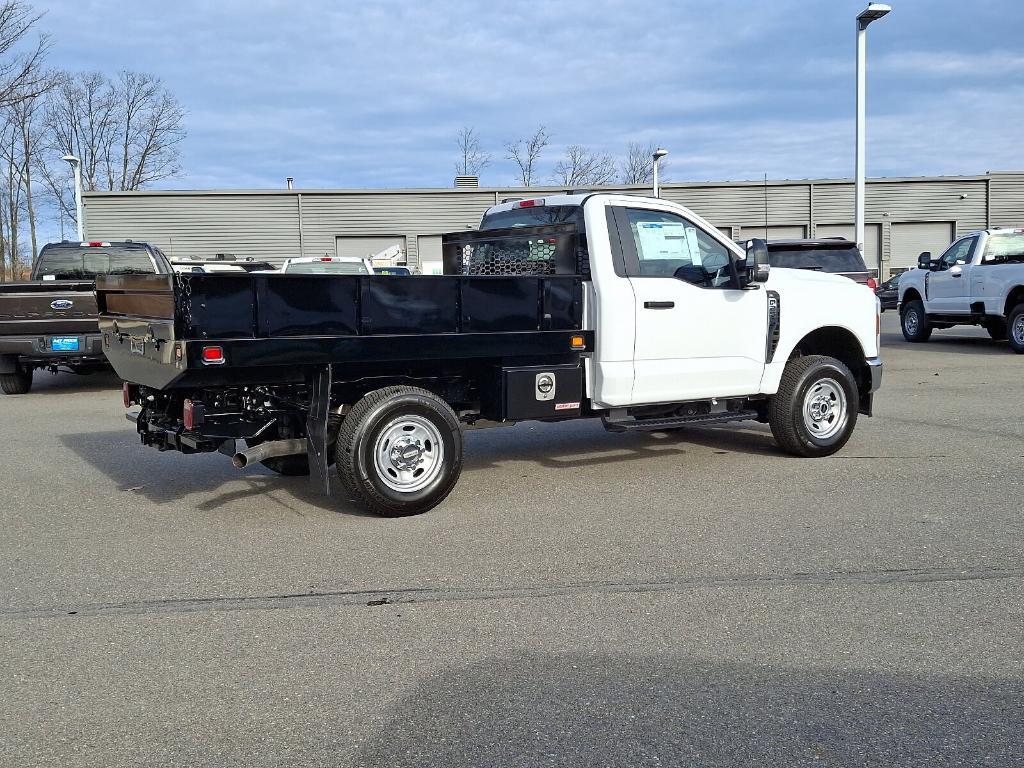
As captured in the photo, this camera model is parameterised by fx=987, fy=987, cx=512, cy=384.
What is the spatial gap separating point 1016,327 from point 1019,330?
0.25 feet

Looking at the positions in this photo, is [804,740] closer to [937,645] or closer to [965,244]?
[937,645]

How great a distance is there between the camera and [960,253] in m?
18.4

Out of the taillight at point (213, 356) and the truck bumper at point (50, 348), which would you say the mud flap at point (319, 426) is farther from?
the truck bumper at point (50, 348)

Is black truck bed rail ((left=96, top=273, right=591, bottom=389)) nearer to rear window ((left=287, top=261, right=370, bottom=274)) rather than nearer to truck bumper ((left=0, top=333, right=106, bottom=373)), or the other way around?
truck bumper ((left=0, top=333, right=106, bottom=373))

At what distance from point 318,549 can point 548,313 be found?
7.84 feet

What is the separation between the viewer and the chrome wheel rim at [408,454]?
6477 mm

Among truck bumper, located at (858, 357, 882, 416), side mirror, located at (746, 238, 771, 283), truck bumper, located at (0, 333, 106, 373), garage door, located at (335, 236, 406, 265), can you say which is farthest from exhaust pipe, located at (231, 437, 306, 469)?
garage door, located at (335, 236, 406, 265)

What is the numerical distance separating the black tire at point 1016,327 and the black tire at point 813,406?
10148 mm

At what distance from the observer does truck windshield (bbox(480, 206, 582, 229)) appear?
24.7 ft

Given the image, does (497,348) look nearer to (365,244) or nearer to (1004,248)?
(1004,248)

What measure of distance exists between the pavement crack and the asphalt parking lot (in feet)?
0.06

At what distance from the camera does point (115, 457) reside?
8.84 meters

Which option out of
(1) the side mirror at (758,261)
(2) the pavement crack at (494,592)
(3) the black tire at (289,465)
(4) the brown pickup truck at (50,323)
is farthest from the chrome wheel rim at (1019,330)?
(4) the brown pickup truck at (50,323)

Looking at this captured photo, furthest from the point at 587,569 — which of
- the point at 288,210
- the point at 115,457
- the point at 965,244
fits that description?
the point at 288,210
